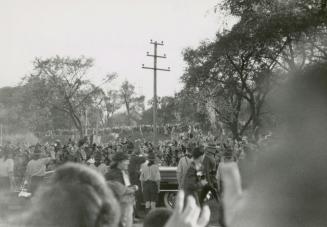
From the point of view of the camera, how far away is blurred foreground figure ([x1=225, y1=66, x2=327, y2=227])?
10438 millimetres

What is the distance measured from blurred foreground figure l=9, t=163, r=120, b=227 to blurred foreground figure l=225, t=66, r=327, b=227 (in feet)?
23.4

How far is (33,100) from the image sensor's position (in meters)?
45.8

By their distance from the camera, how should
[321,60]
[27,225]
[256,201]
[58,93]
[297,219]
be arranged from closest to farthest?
1. [27,225]
2. [297,219]
3. [256,201]
4. [321,60]
5. [58,93]

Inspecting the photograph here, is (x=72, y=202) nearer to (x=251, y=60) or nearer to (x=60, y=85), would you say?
(x=251, y=60)

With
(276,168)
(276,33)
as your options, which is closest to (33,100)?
(276,33)

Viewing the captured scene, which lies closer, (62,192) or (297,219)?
(62,192)

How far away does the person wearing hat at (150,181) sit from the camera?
10586mm

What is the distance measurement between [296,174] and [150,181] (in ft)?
12.0

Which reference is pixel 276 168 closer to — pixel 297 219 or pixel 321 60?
pixel 297 219

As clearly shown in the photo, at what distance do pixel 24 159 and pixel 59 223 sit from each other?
1867cm

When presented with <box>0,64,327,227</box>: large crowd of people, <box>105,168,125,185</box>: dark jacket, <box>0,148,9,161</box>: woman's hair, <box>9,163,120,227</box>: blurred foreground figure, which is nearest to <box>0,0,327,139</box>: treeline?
<box>0,64,327,227</box>: large crowd of people

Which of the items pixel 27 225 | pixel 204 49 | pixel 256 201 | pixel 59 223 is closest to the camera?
pixel 59 223

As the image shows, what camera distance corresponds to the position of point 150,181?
10.6m

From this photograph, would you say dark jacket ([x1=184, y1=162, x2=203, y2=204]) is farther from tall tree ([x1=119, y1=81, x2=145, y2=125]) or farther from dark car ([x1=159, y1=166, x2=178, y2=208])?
tall tree ([x1=119, y1=81, x2=145, y2=125])
